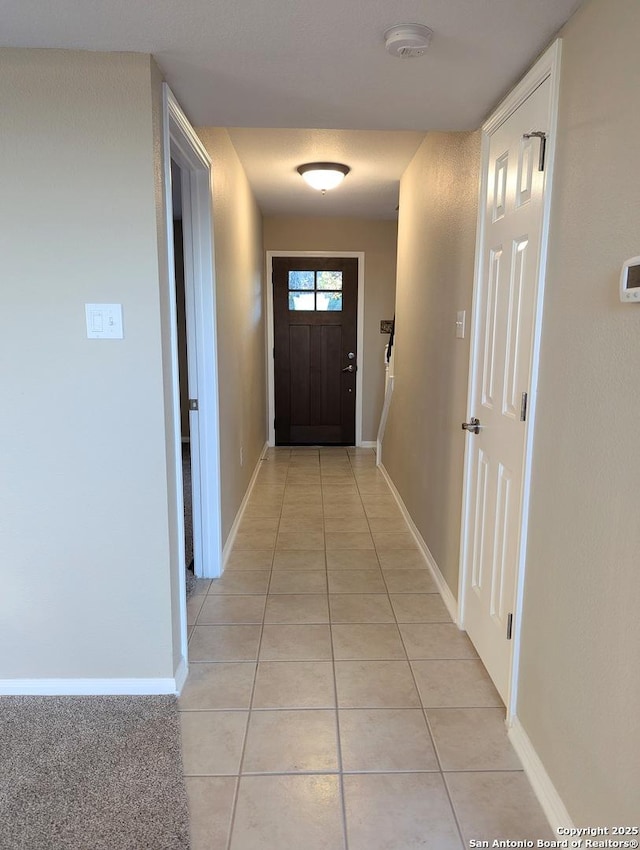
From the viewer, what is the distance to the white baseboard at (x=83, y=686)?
2.02 meters

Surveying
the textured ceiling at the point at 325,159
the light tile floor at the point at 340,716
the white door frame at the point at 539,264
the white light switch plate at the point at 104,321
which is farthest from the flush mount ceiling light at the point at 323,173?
the light tile floor at the point at 340,716

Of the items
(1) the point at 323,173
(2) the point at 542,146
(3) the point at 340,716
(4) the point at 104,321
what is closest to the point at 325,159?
(1) the point at 323,173

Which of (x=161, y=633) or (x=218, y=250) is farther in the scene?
(x=218, y=250)

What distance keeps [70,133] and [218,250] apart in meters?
1.26

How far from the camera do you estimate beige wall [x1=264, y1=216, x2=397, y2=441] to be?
18.7ft

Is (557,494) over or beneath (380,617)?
over

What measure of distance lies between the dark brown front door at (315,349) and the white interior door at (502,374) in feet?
12.1

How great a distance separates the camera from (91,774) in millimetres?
1666

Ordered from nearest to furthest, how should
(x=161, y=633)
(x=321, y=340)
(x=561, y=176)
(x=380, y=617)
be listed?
(x=561, y=176) → (x=161, y=633) → (x=380, y=617) → (x=321, y=340)

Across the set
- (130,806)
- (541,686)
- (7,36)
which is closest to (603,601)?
(541,686)

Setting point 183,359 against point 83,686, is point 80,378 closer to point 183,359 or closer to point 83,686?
point 83,686

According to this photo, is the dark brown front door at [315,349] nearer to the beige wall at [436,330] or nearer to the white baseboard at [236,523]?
the white baseboard at [236,523]

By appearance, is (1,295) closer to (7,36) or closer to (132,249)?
(132,249)

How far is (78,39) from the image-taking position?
1.63 m
